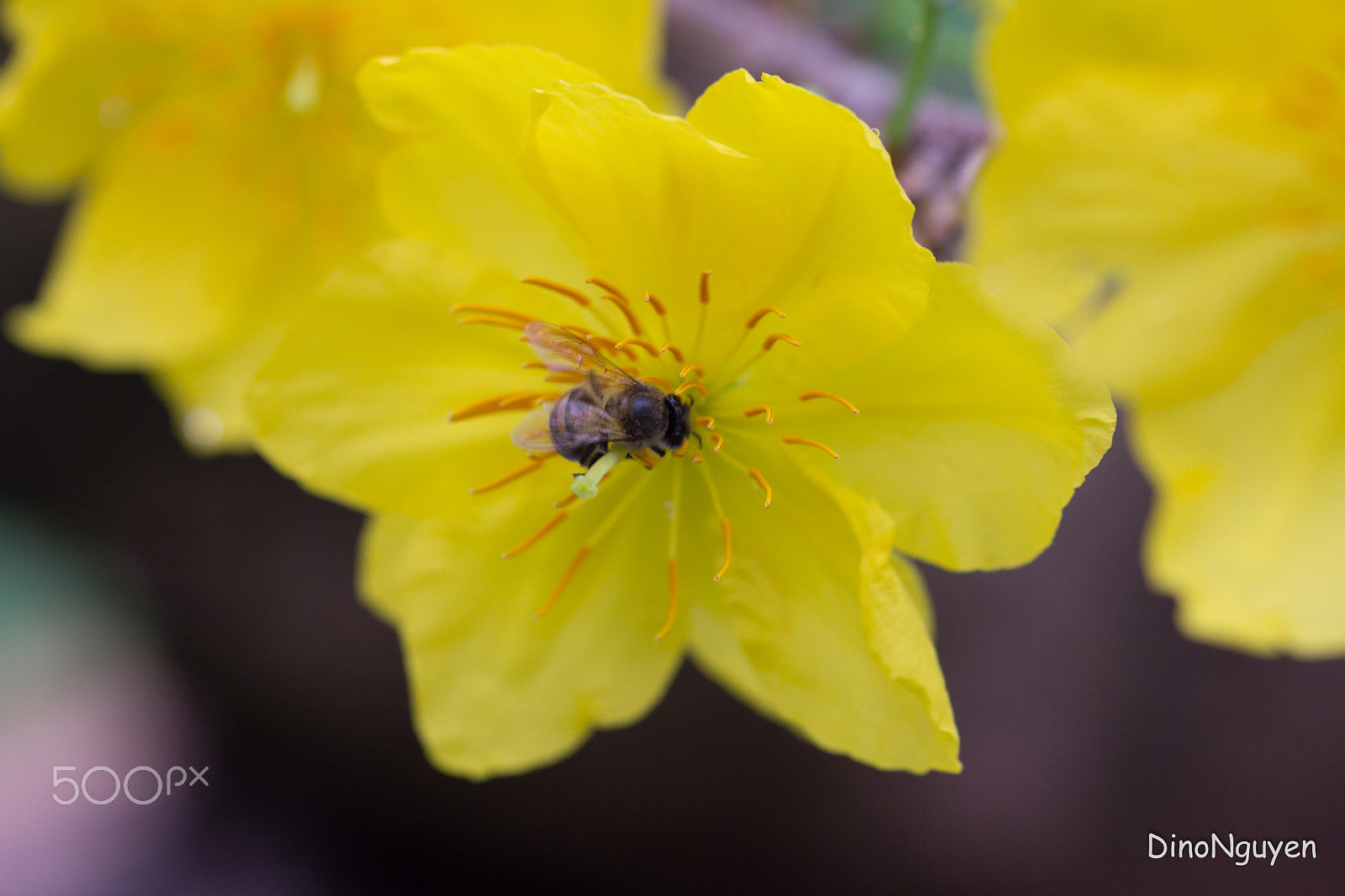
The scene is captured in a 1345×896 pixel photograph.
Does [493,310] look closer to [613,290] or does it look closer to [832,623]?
[613,290]

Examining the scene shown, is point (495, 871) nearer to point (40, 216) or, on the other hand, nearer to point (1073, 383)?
point (40, 216)

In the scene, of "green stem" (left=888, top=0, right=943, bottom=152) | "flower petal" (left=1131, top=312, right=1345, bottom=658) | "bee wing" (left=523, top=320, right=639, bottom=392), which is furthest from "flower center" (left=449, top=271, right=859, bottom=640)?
"flower petal" (left=1131, top=312, right=1345, bottom=658)

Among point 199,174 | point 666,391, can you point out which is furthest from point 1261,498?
point 199,174

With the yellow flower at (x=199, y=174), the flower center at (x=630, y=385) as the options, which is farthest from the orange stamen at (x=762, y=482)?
the yellow flower at (x=199, y=174)

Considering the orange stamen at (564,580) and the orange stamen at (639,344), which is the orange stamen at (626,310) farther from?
the orange stamen at (564,580)

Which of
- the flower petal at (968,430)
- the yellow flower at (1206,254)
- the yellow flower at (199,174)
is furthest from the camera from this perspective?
the yellow flower at (199,174)

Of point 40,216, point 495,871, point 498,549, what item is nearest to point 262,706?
point 495,871

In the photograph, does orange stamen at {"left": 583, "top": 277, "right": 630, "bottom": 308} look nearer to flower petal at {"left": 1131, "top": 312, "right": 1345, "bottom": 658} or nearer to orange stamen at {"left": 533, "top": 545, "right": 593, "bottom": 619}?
orange stamen at {"left": 533, "top": 545, "right": 593, "bottom": 619}
